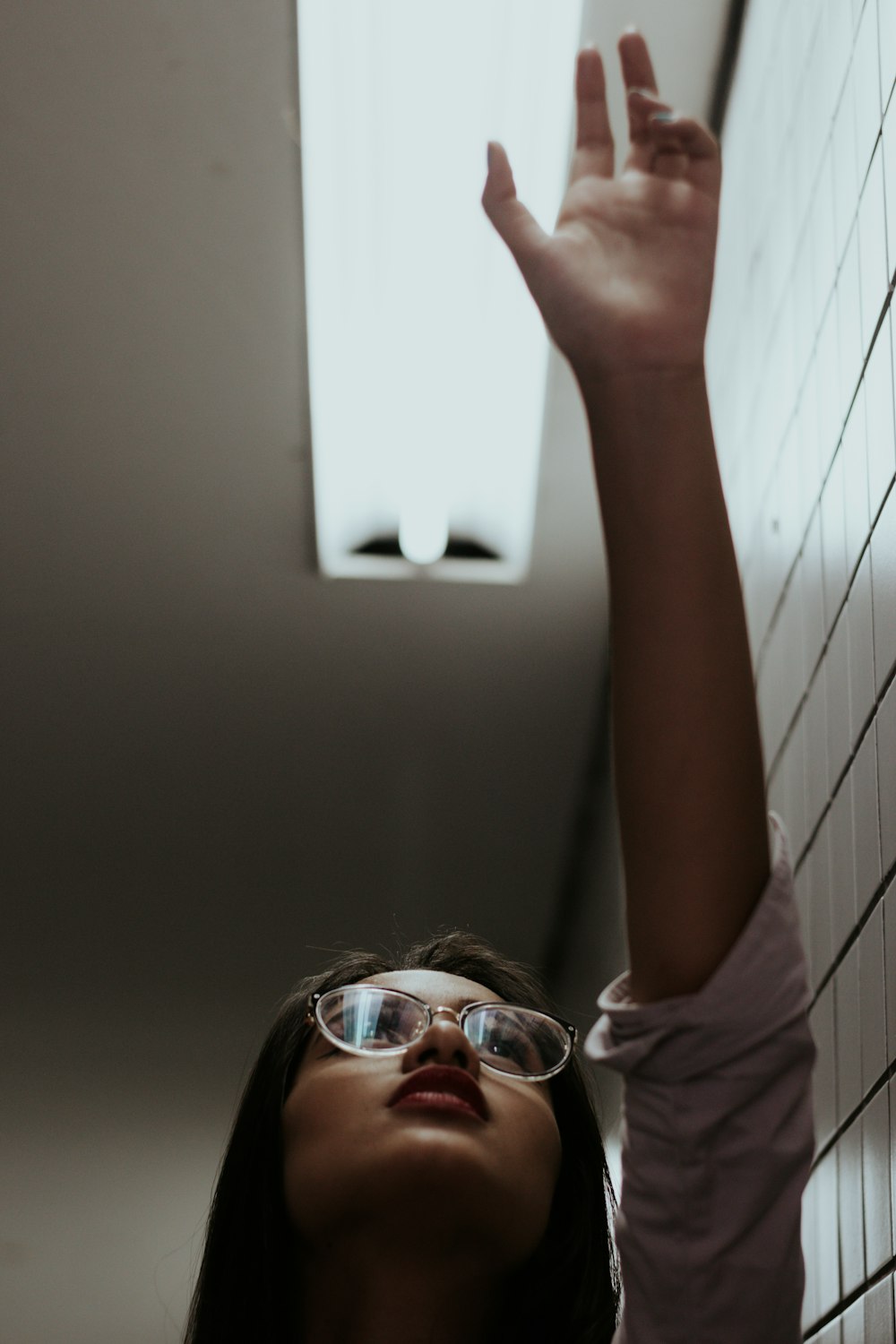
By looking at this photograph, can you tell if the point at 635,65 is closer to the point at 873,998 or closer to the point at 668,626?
the point at 668,626

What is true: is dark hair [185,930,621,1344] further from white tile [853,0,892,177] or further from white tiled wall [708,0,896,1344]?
white tile [853,0,892,177]

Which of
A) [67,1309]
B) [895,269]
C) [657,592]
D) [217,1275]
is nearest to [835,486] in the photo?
[895,269]

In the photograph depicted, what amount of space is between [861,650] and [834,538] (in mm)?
200

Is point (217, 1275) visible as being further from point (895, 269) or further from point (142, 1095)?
point (142, 1095)

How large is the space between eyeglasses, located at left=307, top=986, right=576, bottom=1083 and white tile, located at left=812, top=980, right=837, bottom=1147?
0.98 ft

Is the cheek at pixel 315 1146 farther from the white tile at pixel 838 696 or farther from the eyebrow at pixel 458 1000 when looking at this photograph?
the white tile at pixel 838 696

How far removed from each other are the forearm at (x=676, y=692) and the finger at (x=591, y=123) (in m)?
0.25

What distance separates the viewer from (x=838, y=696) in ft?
4.41

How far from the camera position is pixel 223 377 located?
2.45m

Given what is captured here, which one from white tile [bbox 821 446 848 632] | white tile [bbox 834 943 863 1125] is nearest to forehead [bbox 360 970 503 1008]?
white tile [bbox 834 943 863 1125]

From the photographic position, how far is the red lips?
1048 millimetres

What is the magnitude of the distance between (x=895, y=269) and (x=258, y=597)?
80.7 inches

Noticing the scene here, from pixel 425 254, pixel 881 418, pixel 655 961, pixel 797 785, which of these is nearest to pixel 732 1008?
pixel 655 961

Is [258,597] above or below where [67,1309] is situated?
above
